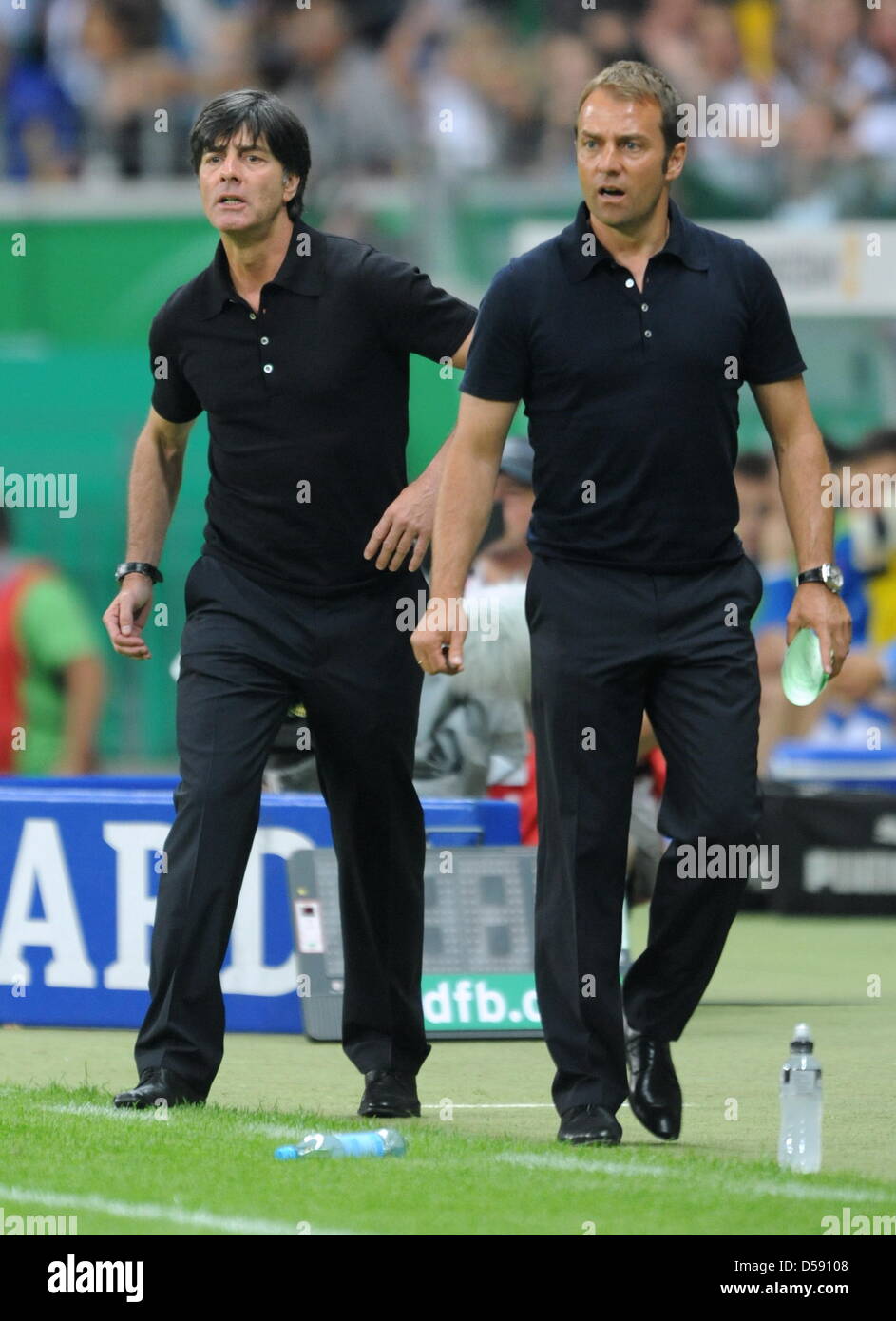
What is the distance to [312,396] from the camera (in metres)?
6.27

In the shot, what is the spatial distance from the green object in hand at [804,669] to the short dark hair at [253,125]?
5.30ft

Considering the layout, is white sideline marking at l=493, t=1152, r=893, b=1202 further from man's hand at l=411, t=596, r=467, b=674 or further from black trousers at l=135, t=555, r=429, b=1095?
man's hand at l=411, t=596, r=467, b=674

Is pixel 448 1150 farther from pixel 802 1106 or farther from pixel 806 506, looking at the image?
pixel 806 506

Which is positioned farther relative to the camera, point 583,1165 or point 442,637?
point 442,637

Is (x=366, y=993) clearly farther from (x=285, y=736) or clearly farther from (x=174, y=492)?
(x=285, y=736)

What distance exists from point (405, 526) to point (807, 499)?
0.91m

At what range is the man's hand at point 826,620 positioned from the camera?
19.3 feet

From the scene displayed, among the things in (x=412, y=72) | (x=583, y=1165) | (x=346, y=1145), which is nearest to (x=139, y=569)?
(x=346, y=1145)

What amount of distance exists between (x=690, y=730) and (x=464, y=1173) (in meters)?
1.09

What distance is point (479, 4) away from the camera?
19.7m

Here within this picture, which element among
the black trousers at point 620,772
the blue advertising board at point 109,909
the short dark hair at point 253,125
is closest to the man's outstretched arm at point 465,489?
the black trousers at point 620,772

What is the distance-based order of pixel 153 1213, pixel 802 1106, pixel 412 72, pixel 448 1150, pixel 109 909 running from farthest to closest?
pixel 412 72 < pixel 109 909 < pixel 448 1150 < pixel 802 1106 < pixel 153 1213

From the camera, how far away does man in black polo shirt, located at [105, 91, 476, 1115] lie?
6.20m
